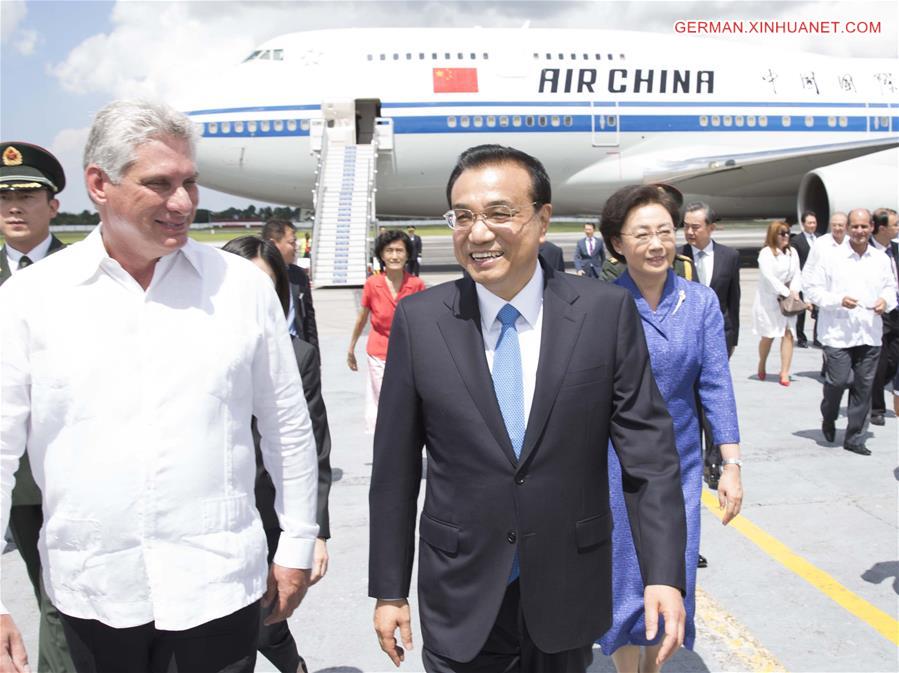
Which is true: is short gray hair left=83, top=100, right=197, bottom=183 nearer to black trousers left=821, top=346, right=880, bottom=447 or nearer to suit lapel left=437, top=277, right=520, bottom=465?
suit lapel left=437, top=277, right=520, bottom=465

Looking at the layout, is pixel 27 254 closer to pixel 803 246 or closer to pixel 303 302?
pixel 303 302

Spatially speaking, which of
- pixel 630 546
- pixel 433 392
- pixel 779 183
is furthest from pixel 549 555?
pixel 779 183

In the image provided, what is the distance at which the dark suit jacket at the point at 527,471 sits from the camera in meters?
2.10

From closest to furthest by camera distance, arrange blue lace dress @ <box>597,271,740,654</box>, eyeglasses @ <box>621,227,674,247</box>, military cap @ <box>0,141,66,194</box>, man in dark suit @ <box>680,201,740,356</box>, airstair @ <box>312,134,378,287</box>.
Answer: blue lace dress @ <box>597,271,740,654</box>, eyeglasses @ <box>621,227,674,247</box>, military cap @ <box>0,141,66,194</box>, man in dark suit @ <box>680,201,740,356</box>, airstair @ <box>312,134,378,287</box>

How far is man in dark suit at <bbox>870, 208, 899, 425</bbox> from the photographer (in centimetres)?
675

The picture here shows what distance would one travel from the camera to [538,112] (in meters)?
18.9

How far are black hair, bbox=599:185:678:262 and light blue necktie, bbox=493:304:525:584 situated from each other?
1.24 metres

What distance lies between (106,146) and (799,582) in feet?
12.4

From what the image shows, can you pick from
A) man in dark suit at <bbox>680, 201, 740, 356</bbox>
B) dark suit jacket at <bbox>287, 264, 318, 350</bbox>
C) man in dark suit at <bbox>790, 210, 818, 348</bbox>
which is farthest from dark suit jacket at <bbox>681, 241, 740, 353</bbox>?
man in dark suit at <bbox>790, 210, 818, 348</bbox>

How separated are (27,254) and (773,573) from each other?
404cm

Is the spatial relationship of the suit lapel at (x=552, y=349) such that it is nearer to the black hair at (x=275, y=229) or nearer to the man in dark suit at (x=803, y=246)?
the black hair at (x=275, y=229)

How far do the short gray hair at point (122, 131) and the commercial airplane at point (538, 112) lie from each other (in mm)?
17131

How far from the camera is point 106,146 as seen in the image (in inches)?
76.8

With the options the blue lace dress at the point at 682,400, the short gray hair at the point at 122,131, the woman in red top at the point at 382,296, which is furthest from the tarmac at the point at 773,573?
the short gray hair at the point at 122,131
